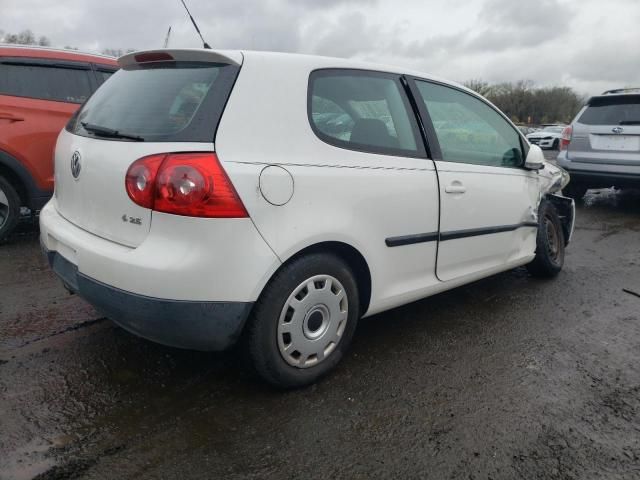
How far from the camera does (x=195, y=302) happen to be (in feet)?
7.01

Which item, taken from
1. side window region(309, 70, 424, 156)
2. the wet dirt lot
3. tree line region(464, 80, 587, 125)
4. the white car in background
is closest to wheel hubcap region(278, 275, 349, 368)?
the wet dirt lot

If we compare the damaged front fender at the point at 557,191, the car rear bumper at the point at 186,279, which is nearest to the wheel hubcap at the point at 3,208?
the car rear bumper at the point at 186,279

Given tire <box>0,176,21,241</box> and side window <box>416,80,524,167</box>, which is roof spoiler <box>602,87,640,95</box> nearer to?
side window <box>416,80,524,167</box>

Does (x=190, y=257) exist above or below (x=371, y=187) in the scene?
below

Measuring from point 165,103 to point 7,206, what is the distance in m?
3.26

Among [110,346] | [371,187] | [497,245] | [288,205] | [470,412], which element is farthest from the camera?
[497,245]

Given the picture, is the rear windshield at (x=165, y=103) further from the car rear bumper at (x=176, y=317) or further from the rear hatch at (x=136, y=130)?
the car rear bumper at (x=176, y=317)

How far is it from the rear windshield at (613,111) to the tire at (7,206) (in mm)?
7055

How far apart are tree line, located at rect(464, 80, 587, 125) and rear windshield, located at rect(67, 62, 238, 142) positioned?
49877 mm

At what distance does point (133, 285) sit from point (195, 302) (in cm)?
27

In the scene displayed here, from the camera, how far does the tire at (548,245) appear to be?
4.18 meters

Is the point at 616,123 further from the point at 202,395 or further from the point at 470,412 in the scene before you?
the point at 202,395

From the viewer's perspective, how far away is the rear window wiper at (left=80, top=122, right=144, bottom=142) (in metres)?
2.31

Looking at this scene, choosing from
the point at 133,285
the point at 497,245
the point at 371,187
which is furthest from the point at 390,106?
the point at 133,285
